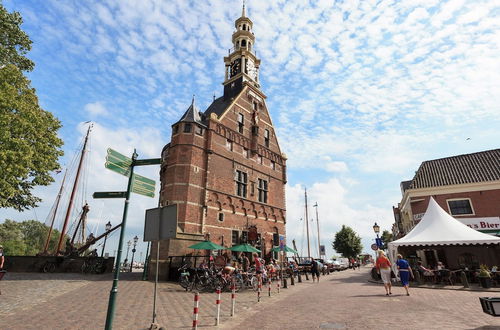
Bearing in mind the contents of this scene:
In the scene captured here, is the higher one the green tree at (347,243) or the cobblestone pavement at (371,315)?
the green tree at (347,243)

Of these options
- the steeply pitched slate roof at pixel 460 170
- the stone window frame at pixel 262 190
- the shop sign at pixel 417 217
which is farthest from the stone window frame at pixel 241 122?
the shop sign at pixel 417 217

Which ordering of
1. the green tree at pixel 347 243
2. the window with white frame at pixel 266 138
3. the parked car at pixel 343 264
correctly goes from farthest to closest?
the green tree at pixel 347 243 < the parked car at pixel 343 264 < the window with white frame at pixel 266 138

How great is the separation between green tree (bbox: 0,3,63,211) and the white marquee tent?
21180 millimetres

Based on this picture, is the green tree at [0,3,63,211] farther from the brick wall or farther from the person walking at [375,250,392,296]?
the person walking at [375,250,392,296]

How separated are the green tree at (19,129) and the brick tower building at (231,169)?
7.90m

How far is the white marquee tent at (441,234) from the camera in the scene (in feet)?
47.5

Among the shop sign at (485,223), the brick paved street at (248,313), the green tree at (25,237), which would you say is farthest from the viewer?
the green tree at (25,237)

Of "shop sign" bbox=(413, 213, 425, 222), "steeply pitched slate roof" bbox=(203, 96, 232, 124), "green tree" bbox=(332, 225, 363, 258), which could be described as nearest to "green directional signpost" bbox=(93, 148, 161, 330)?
"steeply pitched slate roof" bbox=(203, 96, 232, 124)

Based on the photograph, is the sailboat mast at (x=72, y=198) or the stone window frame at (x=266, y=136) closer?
the sailboat mast at (x=72, y=198)

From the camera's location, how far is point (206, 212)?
20.6 m

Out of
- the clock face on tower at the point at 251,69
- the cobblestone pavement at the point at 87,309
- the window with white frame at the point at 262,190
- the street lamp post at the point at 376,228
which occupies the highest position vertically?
the clock face on tower at the point at 251,69

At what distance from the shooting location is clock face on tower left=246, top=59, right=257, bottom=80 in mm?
31308

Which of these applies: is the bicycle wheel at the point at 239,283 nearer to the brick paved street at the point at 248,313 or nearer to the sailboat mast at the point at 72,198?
the brick paved street at the point at 248,313

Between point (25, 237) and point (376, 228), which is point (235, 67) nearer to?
point (376, 228)
